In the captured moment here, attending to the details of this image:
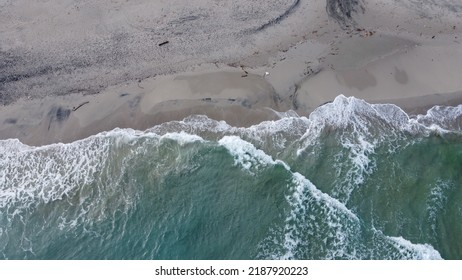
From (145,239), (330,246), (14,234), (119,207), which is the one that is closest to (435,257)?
(330,246)

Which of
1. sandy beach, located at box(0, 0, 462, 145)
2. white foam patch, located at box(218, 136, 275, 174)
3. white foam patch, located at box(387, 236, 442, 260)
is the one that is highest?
sandy beach, located at box(0, 0, 462, 145)

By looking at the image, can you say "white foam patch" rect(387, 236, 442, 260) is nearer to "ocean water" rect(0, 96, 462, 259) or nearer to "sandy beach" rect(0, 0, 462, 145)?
"ocean water" rect(0, 96, 462, 259)

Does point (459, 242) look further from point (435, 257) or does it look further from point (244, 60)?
point (244, 60)

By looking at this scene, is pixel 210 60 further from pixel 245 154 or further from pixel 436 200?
pixel 436 200

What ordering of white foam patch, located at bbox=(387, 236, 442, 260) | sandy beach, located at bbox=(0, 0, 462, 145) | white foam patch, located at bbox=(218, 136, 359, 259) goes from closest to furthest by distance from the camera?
white foam patch, located at bbox=(387, 236, 442, 260)
white foam patch, located at bbox=(218, 136, 359, 259)
sandy beach, located at bbox=(0, 0, 462, 145)

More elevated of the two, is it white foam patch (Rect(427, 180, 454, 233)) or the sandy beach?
the sandy beach

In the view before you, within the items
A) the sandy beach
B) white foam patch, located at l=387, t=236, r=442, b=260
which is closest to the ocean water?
white foam patch, located at l=387, t=236, r=442, b=260

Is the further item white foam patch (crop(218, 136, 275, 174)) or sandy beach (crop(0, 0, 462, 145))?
sandy beach (crop(0, 0, 462, 145))

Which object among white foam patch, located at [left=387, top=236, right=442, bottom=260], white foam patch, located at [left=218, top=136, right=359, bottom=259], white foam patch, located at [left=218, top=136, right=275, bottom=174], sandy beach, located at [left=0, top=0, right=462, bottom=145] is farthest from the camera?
sandy beach, located at [left=0, top=0, right=462, bottom=145]
